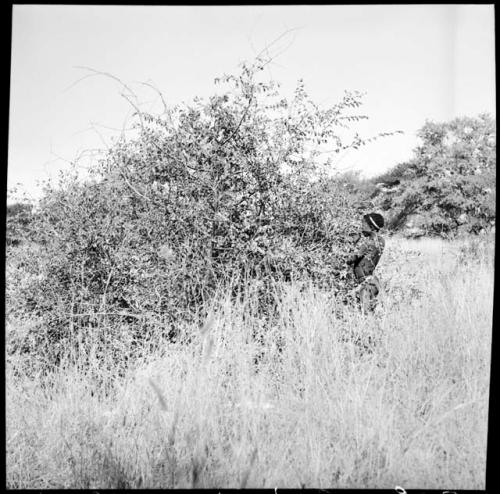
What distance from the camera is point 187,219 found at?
371cm

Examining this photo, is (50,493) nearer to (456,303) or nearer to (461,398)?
(461,398)

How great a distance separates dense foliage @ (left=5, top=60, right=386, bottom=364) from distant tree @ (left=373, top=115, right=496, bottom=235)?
2.65 feet

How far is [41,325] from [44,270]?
0.44m

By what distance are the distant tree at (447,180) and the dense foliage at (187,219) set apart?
81 cm

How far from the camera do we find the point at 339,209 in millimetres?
4125

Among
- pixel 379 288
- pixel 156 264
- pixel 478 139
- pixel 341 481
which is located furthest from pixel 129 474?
pixel 478 139

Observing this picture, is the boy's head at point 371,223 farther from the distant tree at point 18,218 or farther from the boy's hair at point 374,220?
the distant tree at point 18,218

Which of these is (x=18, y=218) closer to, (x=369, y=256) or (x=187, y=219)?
(x=187, y=219)

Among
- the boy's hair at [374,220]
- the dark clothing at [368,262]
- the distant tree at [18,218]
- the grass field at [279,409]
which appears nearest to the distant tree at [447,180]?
the boy's hair at [374,220]

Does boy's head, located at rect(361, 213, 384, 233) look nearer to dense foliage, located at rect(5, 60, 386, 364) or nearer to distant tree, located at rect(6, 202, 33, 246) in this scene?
dense foliage, located at rect(5, 60, 386, 364)

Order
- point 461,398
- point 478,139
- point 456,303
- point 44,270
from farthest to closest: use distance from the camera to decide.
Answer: point 478,139 → point 44,270 → point 456,303 → point 461,398

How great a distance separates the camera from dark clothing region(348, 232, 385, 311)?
3.99 m

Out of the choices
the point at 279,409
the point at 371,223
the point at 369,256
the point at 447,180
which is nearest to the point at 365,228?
the point at 371,223

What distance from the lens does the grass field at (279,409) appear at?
2.71 m
